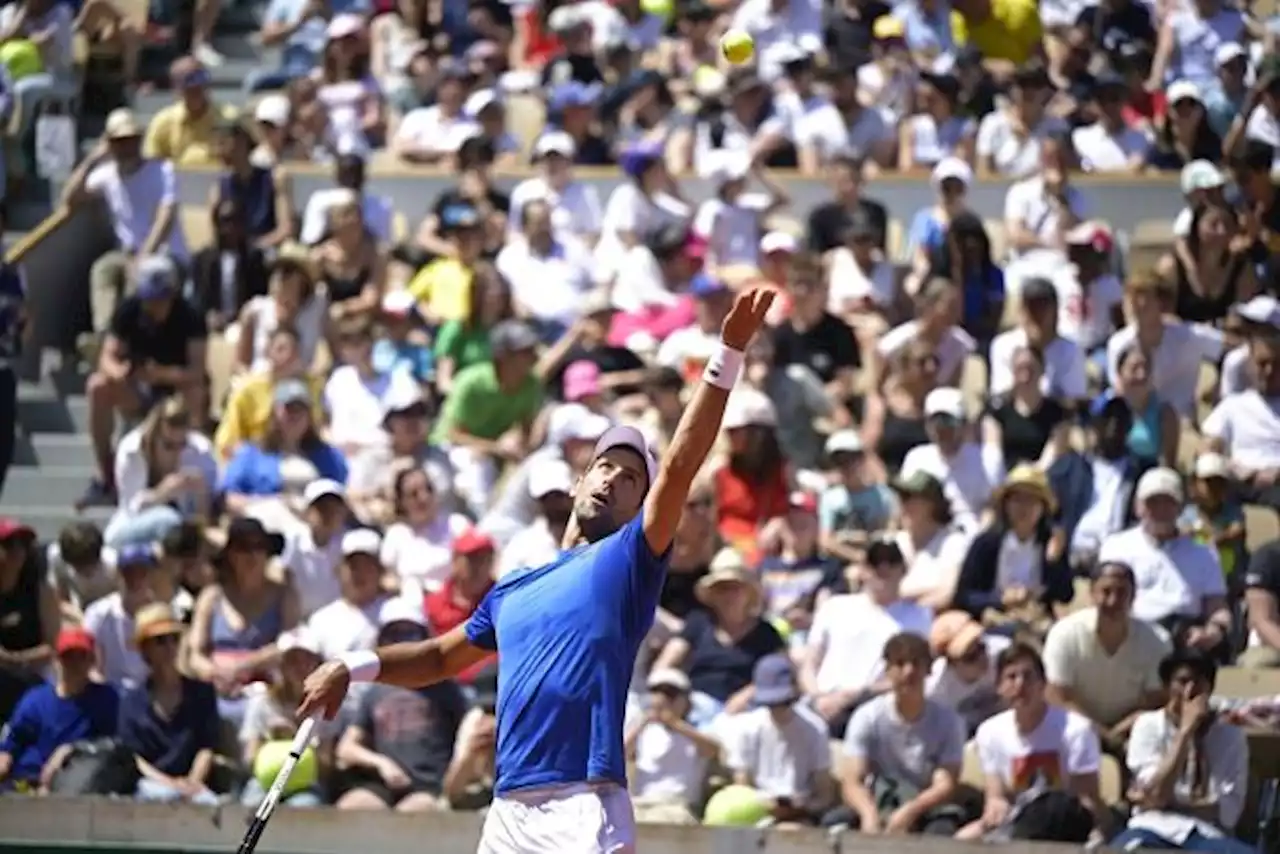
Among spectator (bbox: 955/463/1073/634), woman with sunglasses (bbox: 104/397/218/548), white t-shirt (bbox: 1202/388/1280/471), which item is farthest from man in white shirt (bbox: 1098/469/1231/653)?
woman with sunglasses (bbox: 104/397/218/548)

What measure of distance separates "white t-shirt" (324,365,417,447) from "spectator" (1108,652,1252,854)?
4811 millimetres

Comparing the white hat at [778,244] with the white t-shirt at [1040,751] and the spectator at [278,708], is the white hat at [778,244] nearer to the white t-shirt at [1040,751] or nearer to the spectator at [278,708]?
the spectator at [278,708]

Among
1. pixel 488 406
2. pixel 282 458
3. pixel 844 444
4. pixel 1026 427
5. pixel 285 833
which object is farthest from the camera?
pixel 488 406

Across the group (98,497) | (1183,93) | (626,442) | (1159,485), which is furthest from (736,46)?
(1183,93)

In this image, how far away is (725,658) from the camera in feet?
42.2

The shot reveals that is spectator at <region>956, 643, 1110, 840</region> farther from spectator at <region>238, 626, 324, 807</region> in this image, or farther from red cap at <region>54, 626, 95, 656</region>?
red cap at <region>54, 626, 95, 656</region>

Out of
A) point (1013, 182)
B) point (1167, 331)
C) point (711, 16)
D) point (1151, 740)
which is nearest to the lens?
point (1151, 740)

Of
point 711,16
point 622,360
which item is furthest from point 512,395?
point 711,16

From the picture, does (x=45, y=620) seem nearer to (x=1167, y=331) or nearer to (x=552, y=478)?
(x=552, y=478)

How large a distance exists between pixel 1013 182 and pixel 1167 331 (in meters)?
2.19

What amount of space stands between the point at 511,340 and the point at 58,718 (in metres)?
3.34

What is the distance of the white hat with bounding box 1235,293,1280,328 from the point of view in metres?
14.6

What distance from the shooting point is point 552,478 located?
1371 cm

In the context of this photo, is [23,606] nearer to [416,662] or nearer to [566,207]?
[566,207]
